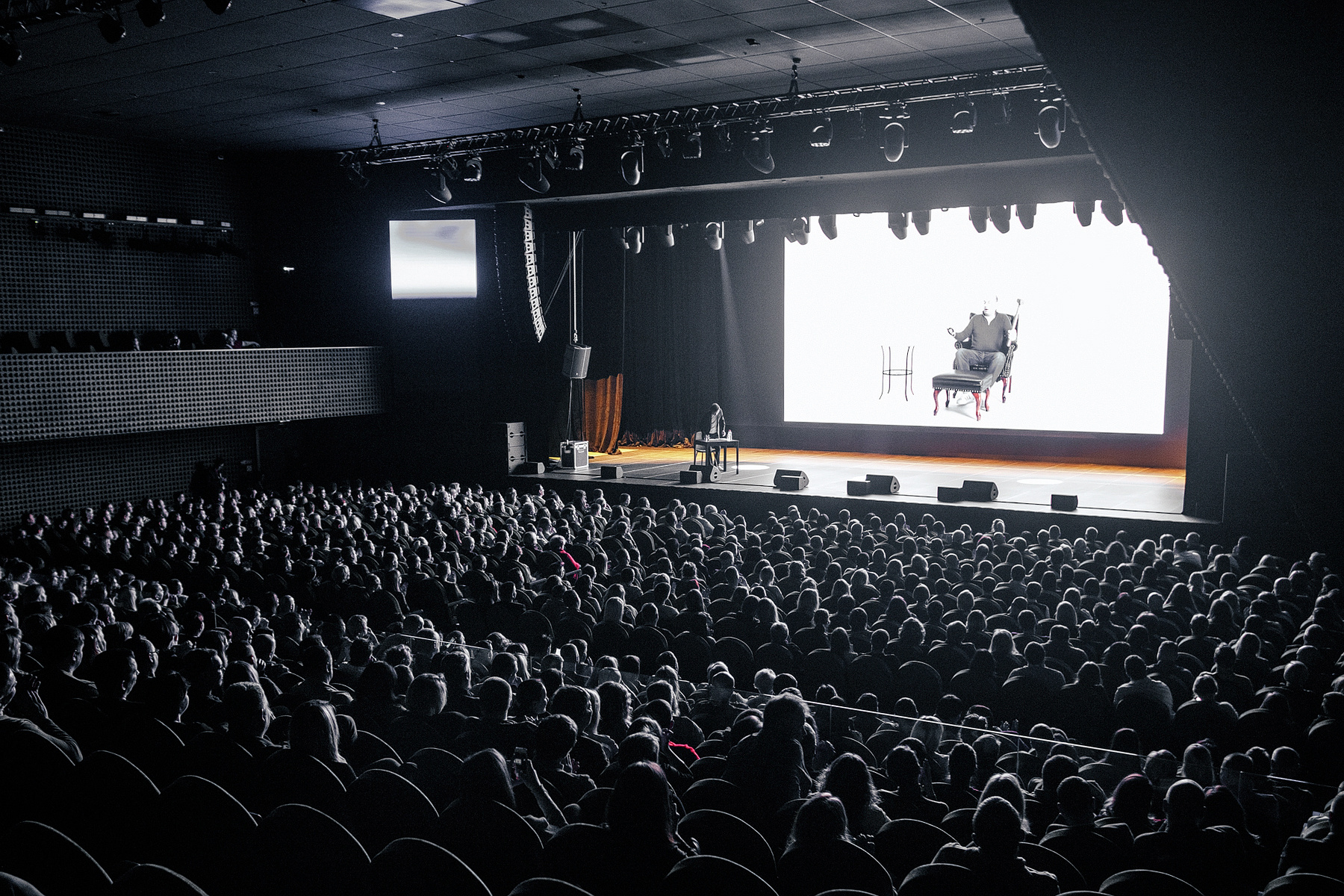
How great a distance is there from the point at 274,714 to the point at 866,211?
10284mm

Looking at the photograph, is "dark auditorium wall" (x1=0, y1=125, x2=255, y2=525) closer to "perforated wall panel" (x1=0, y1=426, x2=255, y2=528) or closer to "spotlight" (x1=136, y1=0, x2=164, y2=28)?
"perforated wall panel" (x1=0, y1=426, x2=255, y2=528)

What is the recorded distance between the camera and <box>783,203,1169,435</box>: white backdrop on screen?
1541 centimetres

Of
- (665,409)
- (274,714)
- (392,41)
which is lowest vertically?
(274,714)

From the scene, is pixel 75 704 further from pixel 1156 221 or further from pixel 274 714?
pixel 1156 221

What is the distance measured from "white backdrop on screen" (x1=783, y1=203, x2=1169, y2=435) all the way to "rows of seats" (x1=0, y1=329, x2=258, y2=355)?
10121mm

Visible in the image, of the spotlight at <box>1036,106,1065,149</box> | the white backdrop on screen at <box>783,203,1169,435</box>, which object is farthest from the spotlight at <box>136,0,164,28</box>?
the white backdrop on screen at <box>783,203,1169,435</box>

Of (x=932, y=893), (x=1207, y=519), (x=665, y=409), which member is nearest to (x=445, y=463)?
(x=665, y=409)

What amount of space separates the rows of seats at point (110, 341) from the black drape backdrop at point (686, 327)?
735 cm

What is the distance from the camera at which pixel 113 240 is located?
49.4 ft

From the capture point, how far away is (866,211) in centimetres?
1293

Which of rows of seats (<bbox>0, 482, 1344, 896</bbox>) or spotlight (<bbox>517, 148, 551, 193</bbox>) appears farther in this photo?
spotlight (<bbox>517, 148, 551, 193</bbox>)

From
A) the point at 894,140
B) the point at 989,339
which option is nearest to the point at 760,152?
the point at 894,140

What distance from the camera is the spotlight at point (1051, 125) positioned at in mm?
9992

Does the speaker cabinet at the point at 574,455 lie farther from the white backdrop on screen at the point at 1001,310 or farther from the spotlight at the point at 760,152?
the spotlight at the point at 760,152
